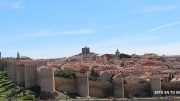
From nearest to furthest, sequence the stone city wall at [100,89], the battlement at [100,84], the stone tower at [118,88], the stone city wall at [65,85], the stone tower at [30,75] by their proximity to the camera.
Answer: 1. the stone tower at [30,75]
2. the stone city wall at [65,85]
3. the stone tower at [118,88]
4. the stone city wall at [100,89]
5. the battlement at [100,84]

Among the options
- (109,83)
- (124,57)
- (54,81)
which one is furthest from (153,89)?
(124,57)

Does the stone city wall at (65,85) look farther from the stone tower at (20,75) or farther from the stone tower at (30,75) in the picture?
the stone tower at (20,75)

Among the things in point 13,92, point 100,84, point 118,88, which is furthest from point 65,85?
point 13,92

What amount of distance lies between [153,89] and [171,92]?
1.59m

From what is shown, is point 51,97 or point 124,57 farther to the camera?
point 124,57

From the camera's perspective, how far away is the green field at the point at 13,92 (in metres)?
43.3

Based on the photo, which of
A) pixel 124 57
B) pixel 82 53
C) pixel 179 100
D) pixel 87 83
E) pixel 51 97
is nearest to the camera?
pixel 179 100

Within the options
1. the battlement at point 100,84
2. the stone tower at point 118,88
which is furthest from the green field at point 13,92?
the stone tower at point 118,88

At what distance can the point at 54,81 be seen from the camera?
154 feet

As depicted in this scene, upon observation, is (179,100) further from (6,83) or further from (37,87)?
(6,83)

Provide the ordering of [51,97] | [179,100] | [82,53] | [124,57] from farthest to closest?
[82,53], [124,57], [51,97], [179,100]

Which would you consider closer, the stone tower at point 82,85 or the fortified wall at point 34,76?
the fortified wall at point 34,76

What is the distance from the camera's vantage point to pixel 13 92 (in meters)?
45.6

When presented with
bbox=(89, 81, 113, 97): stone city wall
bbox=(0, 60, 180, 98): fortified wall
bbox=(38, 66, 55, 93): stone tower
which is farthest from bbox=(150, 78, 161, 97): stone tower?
bbox=(38, 66, 55, 93): stone tower
